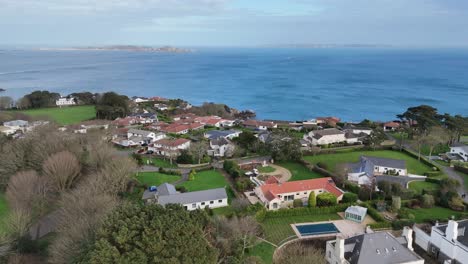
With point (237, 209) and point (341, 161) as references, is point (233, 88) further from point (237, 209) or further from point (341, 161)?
point (237, 209)

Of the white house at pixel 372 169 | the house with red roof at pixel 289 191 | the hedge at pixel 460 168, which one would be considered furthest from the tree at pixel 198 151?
the hedge at pixel 460 168

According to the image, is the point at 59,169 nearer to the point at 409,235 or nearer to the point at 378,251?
the point at 378,251

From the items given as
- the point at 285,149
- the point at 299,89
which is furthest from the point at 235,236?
the point at 299,89

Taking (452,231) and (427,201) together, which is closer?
(452,231)

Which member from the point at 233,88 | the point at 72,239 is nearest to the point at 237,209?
the point at 72,239

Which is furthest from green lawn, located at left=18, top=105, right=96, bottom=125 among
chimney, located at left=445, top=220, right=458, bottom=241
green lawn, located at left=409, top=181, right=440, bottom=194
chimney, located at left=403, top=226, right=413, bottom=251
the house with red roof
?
chimney, located at left=445, top=220, right=458, bottom=241

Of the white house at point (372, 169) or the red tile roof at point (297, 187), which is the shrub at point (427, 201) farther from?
the red tile roof at point (297, 187)

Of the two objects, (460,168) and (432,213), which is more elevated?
(460,168)
